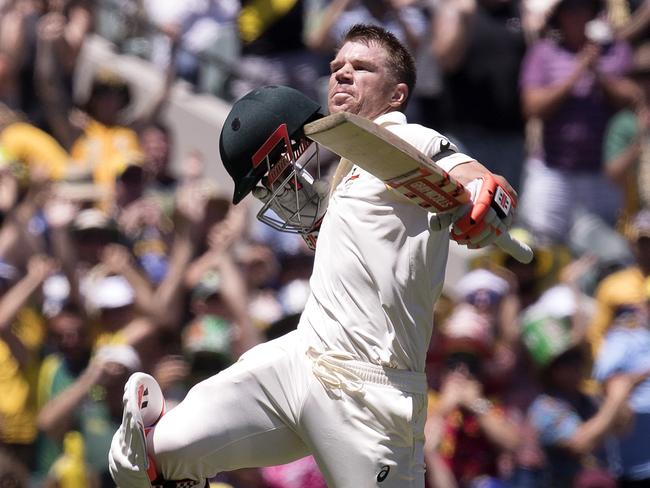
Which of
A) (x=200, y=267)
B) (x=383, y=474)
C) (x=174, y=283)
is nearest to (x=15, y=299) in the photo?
(x=174, y=283)

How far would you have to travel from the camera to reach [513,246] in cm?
500

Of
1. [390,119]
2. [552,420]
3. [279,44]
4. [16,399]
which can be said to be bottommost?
[16,399]

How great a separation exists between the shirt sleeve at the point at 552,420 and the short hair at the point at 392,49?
320 cm

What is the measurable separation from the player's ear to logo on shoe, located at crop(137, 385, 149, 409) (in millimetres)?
1218

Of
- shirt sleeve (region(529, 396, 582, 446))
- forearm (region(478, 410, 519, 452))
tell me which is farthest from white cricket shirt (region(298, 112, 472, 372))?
shirt sleeve (region(529, 396, 582, 446))

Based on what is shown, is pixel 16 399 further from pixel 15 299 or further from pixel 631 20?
pixel 631 20

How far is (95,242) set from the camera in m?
8.75

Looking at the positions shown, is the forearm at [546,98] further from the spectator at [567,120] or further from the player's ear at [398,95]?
the player's ear at [398,95]

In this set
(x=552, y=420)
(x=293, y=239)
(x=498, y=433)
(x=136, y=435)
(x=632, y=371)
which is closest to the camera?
(x=136, y=435)

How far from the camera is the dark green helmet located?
5.31 m

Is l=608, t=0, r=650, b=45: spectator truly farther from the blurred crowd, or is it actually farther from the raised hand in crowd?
the raised hand in crowd

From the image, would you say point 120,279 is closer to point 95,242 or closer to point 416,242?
point 95,242

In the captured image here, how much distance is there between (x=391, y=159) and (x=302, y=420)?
0.95 metres

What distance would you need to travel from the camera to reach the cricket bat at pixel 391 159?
4.74 meters
